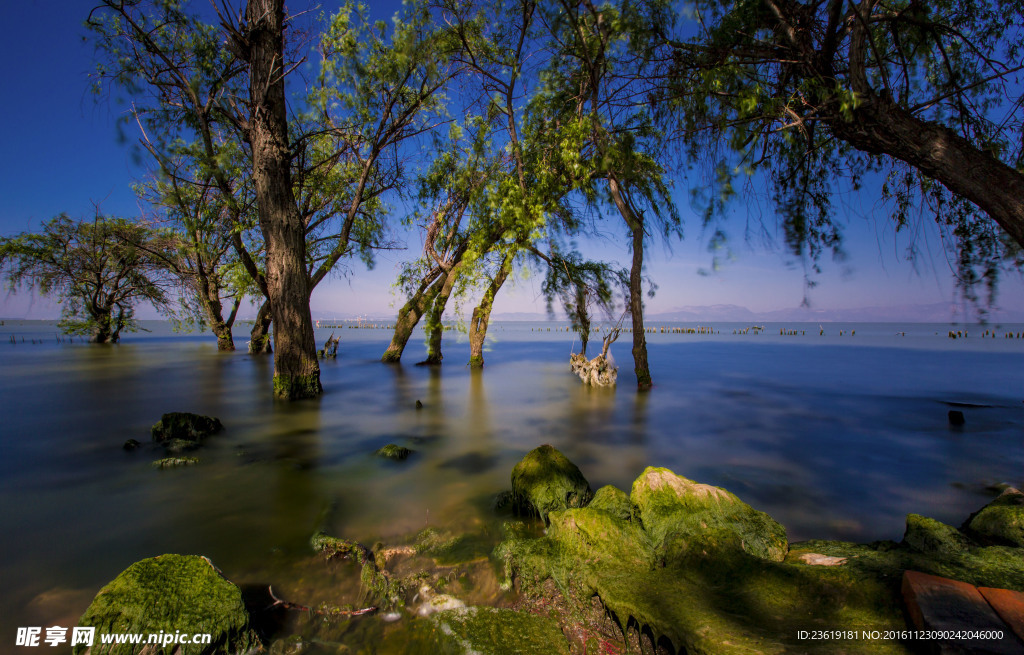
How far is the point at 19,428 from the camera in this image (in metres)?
7.01

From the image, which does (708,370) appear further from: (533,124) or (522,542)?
(522,542)

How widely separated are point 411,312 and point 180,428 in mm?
10942

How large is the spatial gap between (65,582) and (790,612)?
4377 millimetres

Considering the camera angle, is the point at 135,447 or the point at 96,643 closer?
the point at 96,643

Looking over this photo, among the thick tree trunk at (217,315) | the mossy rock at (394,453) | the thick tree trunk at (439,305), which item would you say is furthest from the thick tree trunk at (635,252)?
the thick tree trunk at (217,315)

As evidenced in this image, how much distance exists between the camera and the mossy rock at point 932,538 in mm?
2809

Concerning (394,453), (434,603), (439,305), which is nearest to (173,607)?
(434,603)

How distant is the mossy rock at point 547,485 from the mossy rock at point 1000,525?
9.52 feet

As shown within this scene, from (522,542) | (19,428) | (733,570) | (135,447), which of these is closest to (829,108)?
(733,570)

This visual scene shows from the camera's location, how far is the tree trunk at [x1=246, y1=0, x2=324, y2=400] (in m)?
8.30

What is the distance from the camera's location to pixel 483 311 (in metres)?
15.0

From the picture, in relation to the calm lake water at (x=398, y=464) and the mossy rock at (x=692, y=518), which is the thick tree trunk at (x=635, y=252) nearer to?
the calm lake water at (x=398, y=464)

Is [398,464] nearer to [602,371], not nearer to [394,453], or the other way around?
[394,453]

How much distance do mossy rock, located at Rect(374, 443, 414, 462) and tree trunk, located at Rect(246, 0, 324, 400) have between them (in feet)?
14.0
